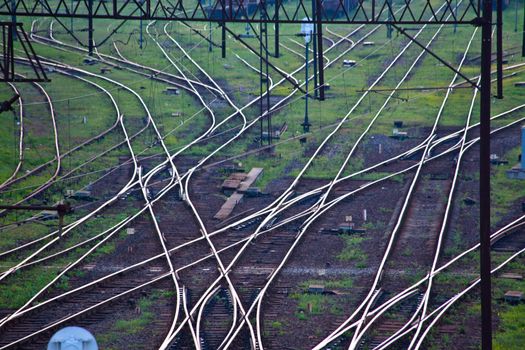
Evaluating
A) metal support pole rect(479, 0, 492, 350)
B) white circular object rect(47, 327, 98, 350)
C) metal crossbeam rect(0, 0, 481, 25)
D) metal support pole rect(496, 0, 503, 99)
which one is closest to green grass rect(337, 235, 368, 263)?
metal support pole rect(496, 0, 503, 99)

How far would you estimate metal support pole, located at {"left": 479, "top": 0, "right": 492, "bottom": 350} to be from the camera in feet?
42.3

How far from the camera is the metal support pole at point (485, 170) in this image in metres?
12.9

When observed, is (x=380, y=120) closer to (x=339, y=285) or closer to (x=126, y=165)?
(x=126, y=165)

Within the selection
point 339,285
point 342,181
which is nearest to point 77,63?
point 342,181

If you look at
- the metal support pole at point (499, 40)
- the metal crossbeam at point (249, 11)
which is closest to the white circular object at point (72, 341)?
the metal crossbeam at point (249, 11)

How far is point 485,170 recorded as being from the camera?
13344 millimetres

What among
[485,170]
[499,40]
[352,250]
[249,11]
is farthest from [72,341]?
[249,11]

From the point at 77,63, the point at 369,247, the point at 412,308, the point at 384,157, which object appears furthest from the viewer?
the point at 77,63

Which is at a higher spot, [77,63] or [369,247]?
[77,63]

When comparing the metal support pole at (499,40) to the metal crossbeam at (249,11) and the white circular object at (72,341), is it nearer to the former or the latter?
the metal crossbeam at (249,11)

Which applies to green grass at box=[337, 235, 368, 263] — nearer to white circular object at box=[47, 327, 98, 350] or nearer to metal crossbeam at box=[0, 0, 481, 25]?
metal crossbeam at box=[0, 0, 481, 25]

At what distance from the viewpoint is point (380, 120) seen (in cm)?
3109

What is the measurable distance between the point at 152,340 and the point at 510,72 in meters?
24.8

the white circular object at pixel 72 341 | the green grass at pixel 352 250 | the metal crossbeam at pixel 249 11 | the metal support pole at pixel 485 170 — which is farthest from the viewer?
the green grass at pixel 352 250
